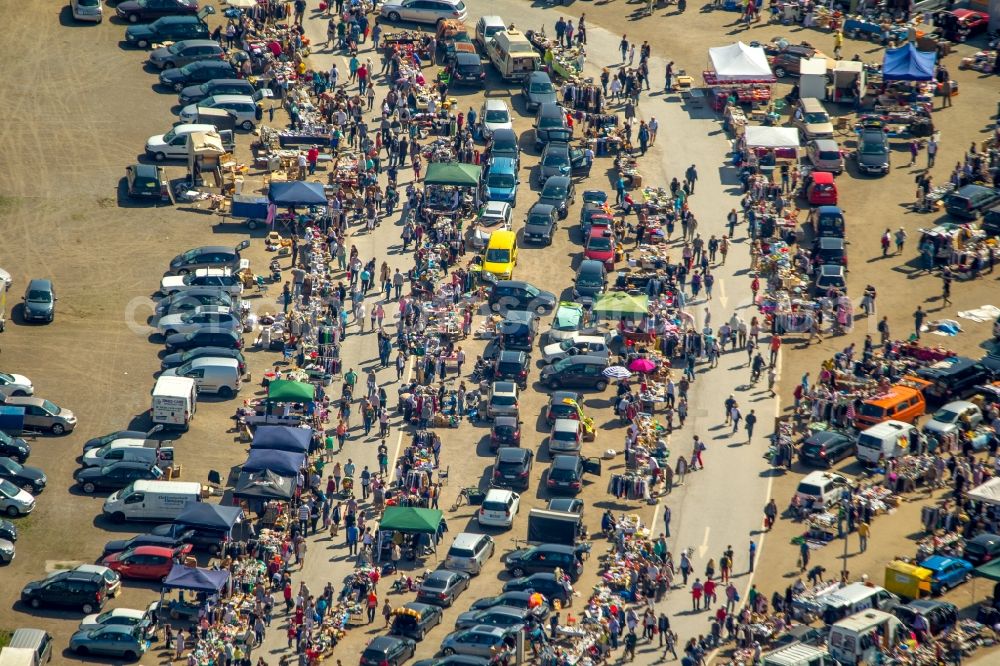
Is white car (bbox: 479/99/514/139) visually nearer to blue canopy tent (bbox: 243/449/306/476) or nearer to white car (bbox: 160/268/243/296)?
white car (bbox: 160/268/243/296)

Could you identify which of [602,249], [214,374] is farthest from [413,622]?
[602,249]

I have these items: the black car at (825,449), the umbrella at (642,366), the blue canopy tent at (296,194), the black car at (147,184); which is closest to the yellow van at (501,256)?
the blue canopy tent at (296,194)

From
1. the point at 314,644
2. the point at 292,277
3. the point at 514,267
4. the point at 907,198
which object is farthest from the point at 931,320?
the point at 314,644

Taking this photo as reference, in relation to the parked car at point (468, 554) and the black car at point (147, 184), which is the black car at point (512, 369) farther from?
the black car at point (147, 184)

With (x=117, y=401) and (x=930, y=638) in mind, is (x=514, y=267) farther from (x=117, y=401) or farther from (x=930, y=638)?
(x=930, y=638)

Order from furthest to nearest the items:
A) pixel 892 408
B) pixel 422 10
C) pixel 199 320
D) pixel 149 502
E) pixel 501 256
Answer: pixel 422 10
pixel 501 256
pixel 199 320
pixel 892 408
pixel 149 502

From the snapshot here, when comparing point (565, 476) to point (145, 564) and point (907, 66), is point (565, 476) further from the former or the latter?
point (907, 66)
